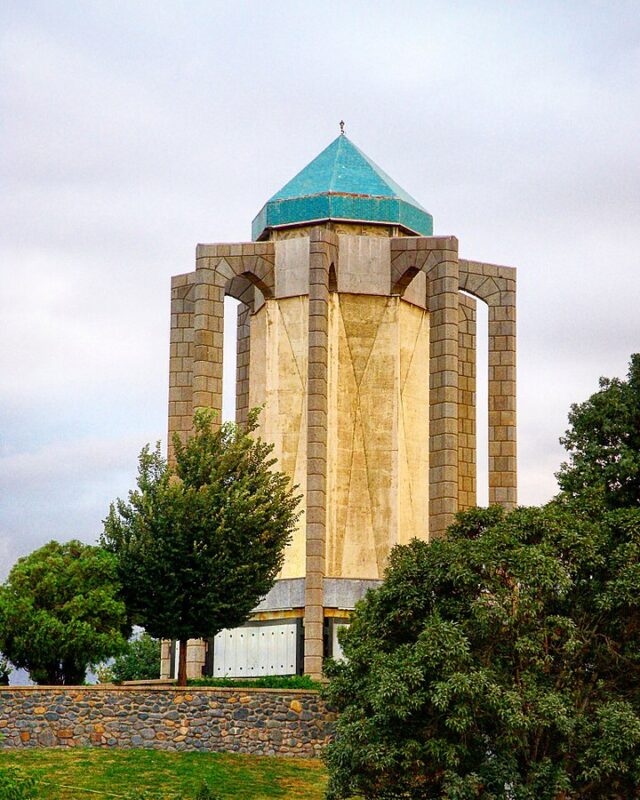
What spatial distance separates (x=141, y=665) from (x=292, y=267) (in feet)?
113

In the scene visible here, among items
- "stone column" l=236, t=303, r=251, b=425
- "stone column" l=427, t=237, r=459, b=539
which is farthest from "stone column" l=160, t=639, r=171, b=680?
"stone column" l=427, t=237, r=459, b=539

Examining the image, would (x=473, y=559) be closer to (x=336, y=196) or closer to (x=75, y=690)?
(x=75, y=690)

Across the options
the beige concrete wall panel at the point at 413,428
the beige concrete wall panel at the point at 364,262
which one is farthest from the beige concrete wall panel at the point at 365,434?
the beige concrete wall panel at the point at 364,262

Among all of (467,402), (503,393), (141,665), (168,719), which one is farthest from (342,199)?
(141,665)

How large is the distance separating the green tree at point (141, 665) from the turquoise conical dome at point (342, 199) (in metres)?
31.8

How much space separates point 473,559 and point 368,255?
25658 millimetres

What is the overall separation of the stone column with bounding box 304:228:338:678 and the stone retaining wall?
1026cm

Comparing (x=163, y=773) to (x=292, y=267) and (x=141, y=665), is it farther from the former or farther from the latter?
(x=141, y=665)

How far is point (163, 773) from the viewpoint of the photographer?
41.8 metres

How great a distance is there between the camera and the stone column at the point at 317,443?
186 ft

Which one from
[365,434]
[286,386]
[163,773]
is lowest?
[163,773]

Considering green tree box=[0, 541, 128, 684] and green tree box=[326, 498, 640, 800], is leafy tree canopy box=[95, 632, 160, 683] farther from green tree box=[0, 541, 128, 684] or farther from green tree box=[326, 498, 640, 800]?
green tree box=[326, 498, 640, 800]

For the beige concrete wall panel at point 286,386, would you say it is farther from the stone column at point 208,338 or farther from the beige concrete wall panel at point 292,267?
the stone column at point 208,338

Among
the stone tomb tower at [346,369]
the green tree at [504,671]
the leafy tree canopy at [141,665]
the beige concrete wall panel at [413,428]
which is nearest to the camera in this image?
the green tree at [504,671]
